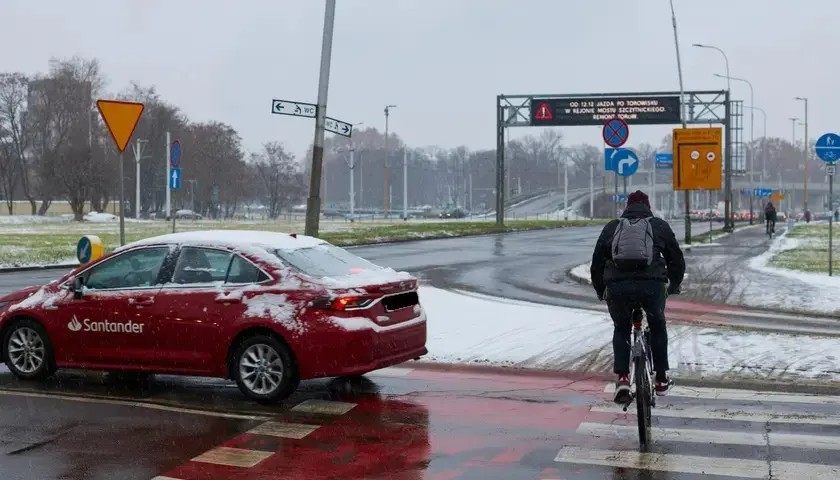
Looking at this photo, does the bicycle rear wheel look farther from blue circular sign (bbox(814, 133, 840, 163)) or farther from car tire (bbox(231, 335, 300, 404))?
blue circular sign (bbox(814, 133, 840, 163))

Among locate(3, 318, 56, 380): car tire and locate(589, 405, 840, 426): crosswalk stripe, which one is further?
locate(3, 318, 56, 380): car tire

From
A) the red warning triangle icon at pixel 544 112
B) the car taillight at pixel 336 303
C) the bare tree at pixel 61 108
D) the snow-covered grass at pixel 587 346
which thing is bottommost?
the snow-covered grass at pixel 587 346

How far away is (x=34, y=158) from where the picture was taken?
94.7m

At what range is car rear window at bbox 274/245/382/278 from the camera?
867cm

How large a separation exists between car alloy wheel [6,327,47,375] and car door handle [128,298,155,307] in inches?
44.3

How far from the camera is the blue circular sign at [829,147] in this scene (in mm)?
20062

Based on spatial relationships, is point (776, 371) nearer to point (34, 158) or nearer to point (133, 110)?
point (133, 110)

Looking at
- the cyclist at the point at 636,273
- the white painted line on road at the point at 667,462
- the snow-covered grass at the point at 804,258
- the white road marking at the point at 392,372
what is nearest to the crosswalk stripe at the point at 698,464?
the white painted line on road at the point at 667,462

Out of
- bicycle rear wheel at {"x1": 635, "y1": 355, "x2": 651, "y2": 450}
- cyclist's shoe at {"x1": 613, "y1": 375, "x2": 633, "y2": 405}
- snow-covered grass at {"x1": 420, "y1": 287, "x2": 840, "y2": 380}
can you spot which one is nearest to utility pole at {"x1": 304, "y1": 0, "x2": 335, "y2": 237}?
snow-covered grass at {"x1": 420, "y1": 287, "x2": 840, "y2": 380}

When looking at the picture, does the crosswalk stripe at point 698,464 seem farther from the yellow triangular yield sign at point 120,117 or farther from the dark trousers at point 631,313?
the yellow triangular yield sign at point 120,117

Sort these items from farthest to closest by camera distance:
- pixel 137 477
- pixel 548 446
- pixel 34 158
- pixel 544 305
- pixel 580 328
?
1. pixel 34 158
2. pixel 544 305
3. pixel 580 328
4. pixel 548 446
5. pixel 137 477

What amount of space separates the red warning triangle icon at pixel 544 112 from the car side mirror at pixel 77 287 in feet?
146

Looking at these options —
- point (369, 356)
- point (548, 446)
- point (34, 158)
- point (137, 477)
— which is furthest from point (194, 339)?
point (34, 158)

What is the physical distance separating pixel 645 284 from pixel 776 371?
355 centimetres
